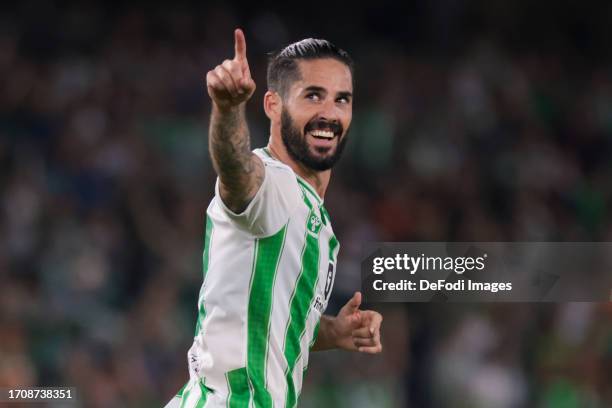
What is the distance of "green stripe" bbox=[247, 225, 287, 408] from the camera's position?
3098 mm

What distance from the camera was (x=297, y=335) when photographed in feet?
10.7

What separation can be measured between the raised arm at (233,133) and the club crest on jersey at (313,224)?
352mm

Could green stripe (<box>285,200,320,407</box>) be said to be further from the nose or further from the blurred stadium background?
the blurred stadium background

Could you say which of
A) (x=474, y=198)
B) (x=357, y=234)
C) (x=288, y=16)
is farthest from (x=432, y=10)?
(x=357, y=234)

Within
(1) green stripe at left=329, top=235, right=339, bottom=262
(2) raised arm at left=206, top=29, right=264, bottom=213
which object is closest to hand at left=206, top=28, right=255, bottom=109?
(2) raised arm at left=206, top=29, right=264, bottom=213

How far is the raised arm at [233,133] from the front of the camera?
8.77 feet

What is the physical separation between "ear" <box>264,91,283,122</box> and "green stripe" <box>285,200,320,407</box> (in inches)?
19.2

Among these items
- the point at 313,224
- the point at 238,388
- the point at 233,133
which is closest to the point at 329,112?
the point at 313,224

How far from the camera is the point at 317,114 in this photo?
348cm

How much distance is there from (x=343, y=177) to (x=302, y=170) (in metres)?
4.55

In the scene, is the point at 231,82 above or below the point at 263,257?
above

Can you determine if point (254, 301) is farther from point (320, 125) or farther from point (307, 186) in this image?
point (320, 125)

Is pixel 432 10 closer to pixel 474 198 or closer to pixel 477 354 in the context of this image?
pixel 474 198

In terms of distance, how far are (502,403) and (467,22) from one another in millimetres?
3970
